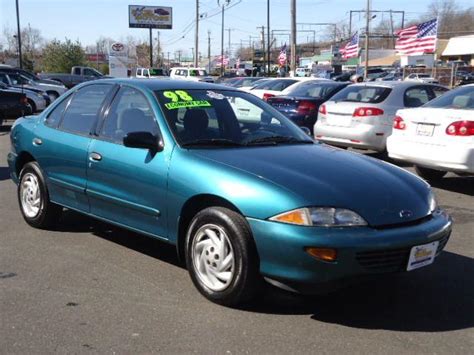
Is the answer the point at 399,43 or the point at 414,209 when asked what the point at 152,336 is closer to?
the point at 414,209

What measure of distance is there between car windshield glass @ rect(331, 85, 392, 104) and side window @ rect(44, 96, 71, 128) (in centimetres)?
633

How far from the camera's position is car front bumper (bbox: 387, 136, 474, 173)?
7408mm

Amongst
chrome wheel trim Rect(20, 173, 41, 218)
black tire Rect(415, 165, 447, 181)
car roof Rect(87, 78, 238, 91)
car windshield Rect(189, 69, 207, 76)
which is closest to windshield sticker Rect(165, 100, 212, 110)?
car roof Rect(87, 78, 238, 91)

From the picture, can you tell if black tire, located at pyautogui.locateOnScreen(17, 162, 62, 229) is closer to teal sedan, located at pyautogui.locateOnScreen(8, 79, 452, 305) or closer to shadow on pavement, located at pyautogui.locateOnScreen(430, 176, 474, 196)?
teal sedan, located at pyautogui.locateOnScreen(8, 79, 452, 305)

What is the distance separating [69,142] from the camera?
530cm

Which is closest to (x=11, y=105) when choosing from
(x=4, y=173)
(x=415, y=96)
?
(x=4, y=173)

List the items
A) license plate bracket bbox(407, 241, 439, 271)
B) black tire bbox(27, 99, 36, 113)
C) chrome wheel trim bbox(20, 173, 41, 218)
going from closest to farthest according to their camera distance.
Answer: license plate bracket bbox(407, 241, 439, 271), chrome wheel trim bbox(20, 173, 41, 218), black tire bbox(27, 99, 36, 113)

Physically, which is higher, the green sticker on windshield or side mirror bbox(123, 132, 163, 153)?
the green sticker on windshield

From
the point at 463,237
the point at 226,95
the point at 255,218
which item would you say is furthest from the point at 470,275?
the point at 226,95

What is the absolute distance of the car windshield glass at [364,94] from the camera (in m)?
10.6

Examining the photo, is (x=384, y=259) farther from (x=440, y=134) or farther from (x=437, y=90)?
(x=437, y=90)

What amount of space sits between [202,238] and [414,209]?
1449mm

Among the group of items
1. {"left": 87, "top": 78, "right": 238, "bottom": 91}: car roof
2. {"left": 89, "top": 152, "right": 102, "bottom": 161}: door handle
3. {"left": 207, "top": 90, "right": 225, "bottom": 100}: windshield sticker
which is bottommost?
{"left": 89, "top": 152, "right": 102, "bottom": 161}: door handle

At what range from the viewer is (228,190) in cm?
382
